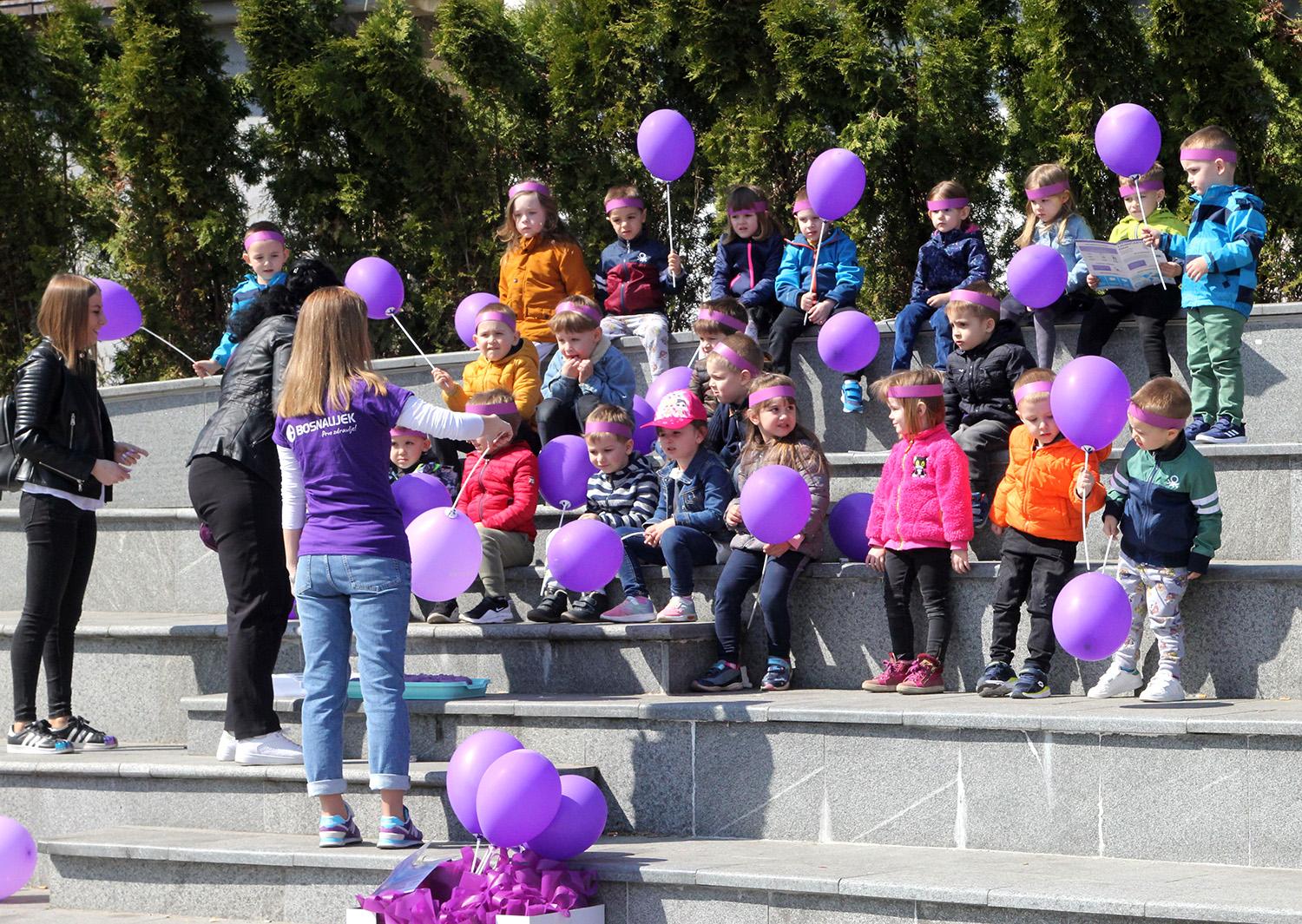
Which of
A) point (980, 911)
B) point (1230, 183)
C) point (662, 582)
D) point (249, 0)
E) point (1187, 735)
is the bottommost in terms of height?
point (980, 911)

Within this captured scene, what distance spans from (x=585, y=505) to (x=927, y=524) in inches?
65.2

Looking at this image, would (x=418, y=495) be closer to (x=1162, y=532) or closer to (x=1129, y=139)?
(x=1162, y=532)

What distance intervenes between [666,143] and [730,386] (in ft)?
5.47

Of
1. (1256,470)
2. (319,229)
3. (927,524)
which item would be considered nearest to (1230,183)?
(1256,470)

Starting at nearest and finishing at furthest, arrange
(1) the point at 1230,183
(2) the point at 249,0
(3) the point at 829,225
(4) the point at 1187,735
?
(4) the point at 1187,735
(1) the point at 1230,183
(3) the point at 829,225
(2) the point at 249,0

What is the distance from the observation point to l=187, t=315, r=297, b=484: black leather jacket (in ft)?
19.7

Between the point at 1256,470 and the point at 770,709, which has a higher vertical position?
the point at 1256,470

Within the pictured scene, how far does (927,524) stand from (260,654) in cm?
244

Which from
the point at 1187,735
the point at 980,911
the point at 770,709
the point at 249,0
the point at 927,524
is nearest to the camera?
the point at 980,911

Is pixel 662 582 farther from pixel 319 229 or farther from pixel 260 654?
pixel 319 229

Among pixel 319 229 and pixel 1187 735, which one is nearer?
pixel 1187 735

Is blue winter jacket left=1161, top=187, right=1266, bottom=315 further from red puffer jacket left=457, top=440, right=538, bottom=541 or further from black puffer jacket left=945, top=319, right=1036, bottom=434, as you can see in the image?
red puffer jacket left=457, top=440, right=538, bottom=541

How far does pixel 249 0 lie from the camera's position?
1096cm

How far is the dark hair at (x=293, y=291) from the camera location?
621cm
